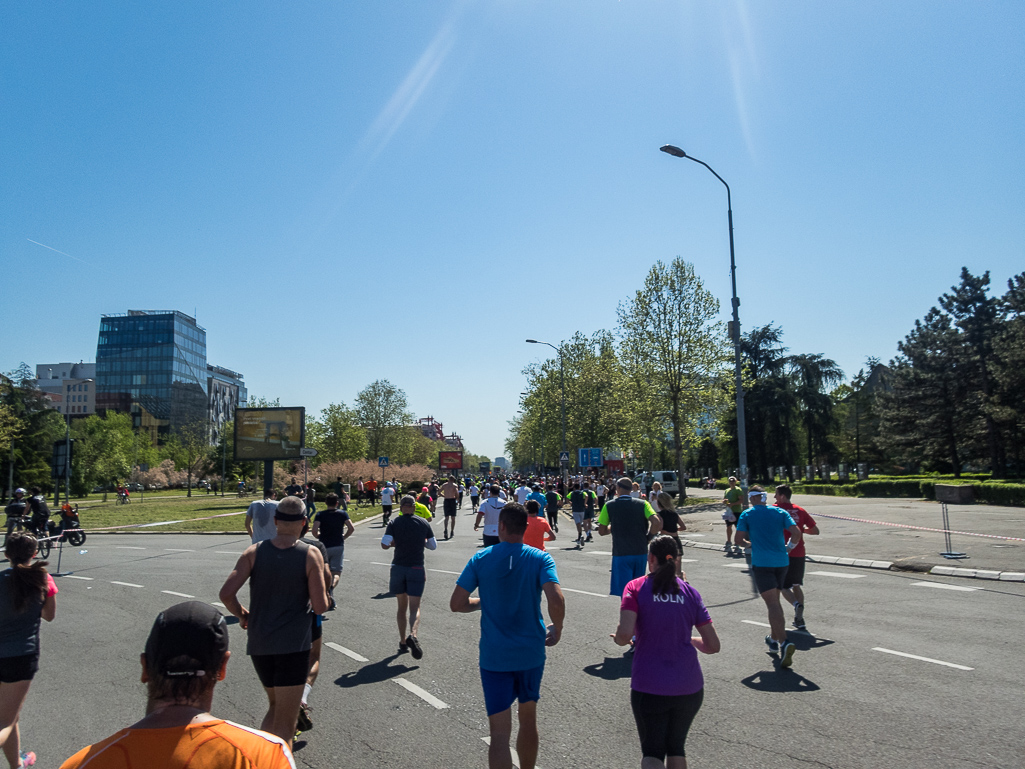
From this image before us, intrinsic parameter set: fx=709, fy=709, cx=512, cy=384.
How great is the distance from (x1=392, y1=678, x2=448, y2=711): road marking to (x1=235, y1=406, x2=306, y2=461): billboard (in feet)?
112

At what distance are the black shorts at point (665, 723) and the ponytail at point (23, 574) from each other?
4120 mm

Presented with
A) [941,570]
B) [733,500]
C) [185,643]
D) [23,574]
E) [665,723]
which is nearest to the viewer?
[185,643]

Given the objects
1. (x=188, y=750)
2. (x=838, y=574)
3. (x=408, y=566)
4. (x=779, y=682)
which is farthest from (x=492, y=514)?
(x=188, y=750)

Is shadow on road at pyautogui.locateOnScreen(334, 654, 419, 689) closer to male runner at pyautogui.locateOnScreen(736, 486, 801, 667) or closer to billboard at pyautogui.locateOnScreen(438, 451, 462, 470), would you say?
male runner at pyautogui.locateOnScreen(736, 486, 801, 667)

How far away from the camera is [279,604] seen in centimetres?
463

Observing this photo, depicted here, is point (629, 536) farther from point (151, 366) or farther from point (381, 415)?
point (151, 366)

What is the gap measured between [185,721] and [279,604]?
2895 mm

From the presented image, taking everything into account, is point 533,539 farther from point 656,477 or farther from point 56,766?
point 656,477

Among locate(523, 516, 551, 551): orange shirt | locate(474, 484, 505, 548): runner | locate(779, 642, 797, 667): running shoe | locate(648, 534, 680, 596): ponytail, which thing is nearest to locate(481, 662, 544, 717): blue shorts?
locate(648, 534, 680, 596): ponytail

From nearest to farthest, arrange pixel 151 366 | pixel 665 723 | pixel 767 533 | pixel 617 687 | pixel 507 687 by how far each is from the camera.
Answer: pixel 665 723, pixel 507 687, pixel 617 687, pixel 767 533, pixel 151 366

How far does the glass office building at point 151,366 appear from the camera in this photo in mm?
136500

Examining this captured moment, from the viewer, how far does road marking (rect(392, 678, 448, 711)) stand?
6.07 meters

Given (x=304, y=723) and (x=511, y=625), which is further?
(x=304, y=723)

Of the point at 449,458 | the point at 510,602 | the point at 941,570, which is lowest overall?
the point at 941,570
